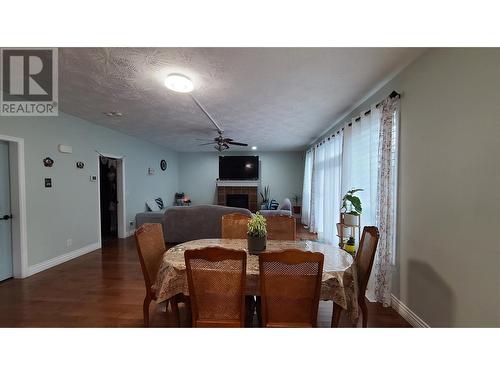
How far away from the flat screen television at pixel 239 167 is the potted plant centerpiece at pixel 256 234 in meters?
6.08

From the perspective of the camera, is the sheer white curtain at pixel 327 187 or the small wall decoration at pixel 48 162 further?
the sheer white curtain at pixel 327 187

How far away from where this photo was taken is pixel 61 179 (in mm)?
3689

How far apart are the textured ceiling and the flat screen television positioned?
11.4 ft

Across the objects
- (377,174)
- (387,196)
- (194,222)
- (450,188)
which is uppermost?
(377,174)

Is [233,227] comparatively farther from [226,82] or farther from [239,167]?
[239,167]

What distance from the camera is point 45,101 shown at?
10.5 feet

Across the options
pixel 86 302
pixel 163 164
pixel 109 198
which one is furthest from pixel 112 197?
pixel 86 302

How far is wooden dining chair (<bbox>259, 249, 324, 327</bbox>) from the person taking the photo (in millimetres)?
1240

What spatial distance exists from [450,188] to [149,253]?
8.28ft

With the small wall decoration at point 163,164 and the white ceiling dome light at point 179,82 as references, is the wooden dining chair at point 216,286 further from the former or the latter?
the small wall decoration at point 163,164

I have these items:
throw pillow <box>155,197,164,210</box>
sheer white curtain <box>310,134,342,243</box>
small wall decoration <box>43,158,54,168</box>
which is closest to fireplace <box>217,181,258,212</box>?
throw pillow <box>155,197,164,210</box>

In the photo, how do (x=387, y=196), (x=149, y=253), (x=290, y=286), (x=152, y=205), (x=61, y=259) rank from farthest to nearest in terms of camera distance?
(x=152, y=205) < (x=61, y=259) < (x=387, y=196) < (x=149, y=253) < (x=290, y=286)

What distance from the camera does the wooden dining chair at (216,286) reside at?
1295 millimetres

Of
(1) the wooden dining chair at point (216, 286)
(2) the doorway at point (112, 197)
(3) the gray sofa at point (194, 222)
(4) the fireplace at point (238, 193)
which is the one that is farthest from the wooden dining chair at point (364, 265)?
(4) the fireplace at point (238, 193)
